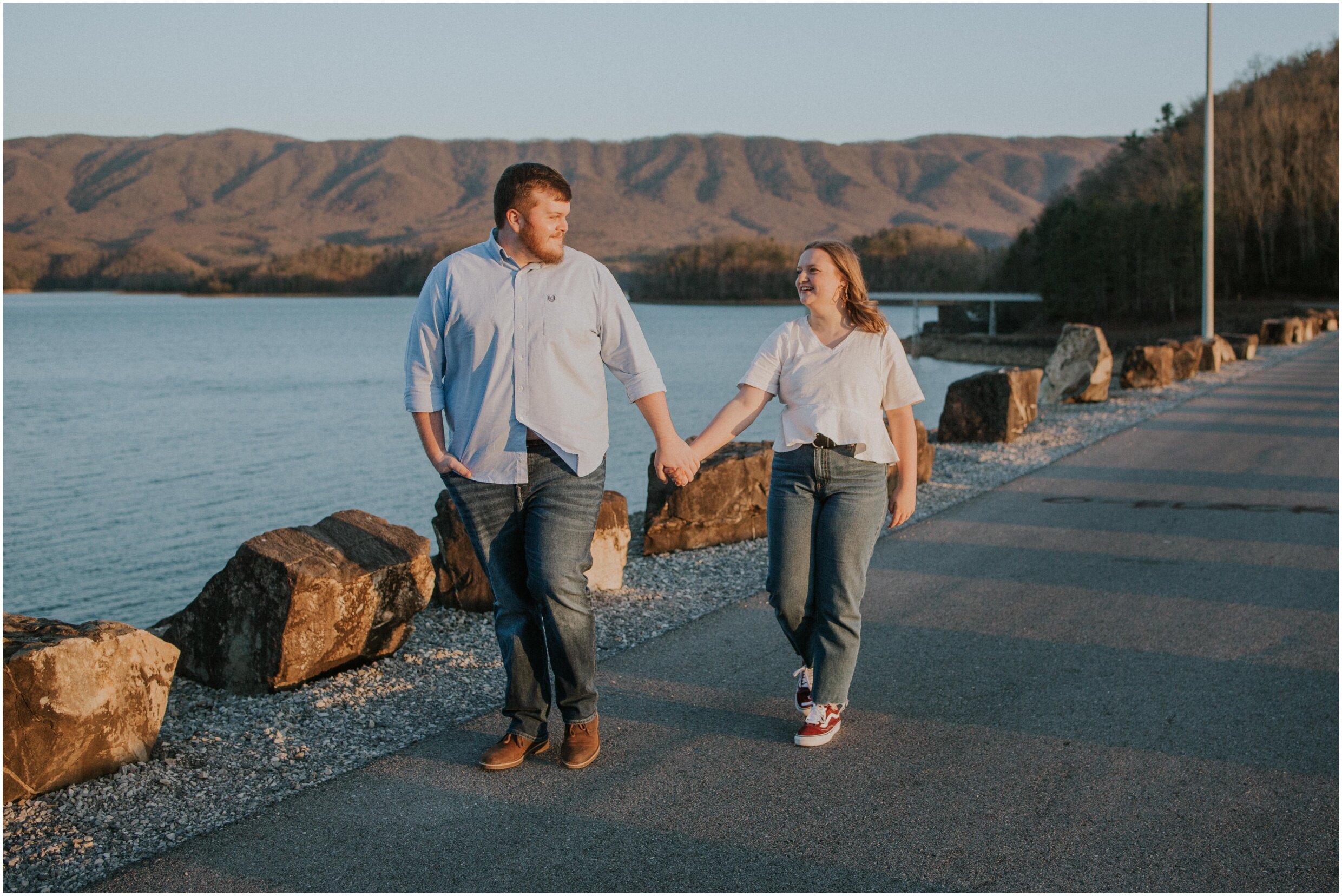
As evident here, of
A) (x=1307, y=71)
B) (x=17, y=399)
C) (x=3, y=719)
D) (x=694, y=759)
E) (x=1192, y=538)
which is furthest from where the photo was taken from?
(x=1307, y=71)

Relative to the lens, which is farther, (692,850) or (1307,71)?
(1307,71)

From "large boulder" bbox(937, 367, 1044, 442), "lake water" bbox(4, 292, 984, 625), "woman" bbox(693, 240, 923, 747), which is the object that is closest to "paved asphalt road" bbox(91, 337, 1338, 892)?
"woman" bbox(693, 240, 923, 747)

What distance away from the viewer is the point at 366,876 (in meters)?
3.41

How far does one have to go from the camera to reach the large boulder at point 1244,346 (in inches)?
1180

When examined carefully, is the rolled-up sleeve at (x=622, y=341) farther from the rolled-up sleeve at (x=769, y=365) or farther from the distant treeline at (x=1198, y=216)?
the distant treeline at (x=1198, y=216)

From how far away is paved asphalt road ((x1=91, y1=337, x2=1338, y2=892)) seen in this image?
3453mm

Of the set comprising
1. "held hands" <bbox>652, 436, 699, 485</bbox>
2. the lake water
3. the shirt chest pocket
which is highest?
the shirt chest pocket

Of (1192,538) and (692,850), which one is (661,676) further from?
(1192,538)

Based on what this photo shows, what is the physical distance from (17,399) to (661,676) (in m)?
44.8

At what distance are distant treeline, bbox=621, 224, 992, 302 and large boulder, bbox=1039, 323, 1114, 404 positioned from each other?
139 m

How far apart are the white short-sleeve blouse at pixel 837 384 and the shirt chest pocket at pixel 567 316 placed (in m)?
0.66

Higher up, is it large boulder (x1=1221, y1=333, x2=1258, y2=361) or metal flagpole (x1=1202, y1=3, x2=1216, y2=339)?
metal flagpole (x1=1202, y1=3, x2=1216, y2=339)

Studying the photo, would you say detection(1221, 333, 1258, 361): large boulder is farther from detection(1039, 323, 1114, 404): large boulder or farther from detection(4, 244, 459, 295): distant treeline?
detection(4, 244, 459, 295): distant treeline

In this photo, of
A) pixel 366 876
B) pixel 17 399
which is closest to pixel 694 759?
pixel 366 876
